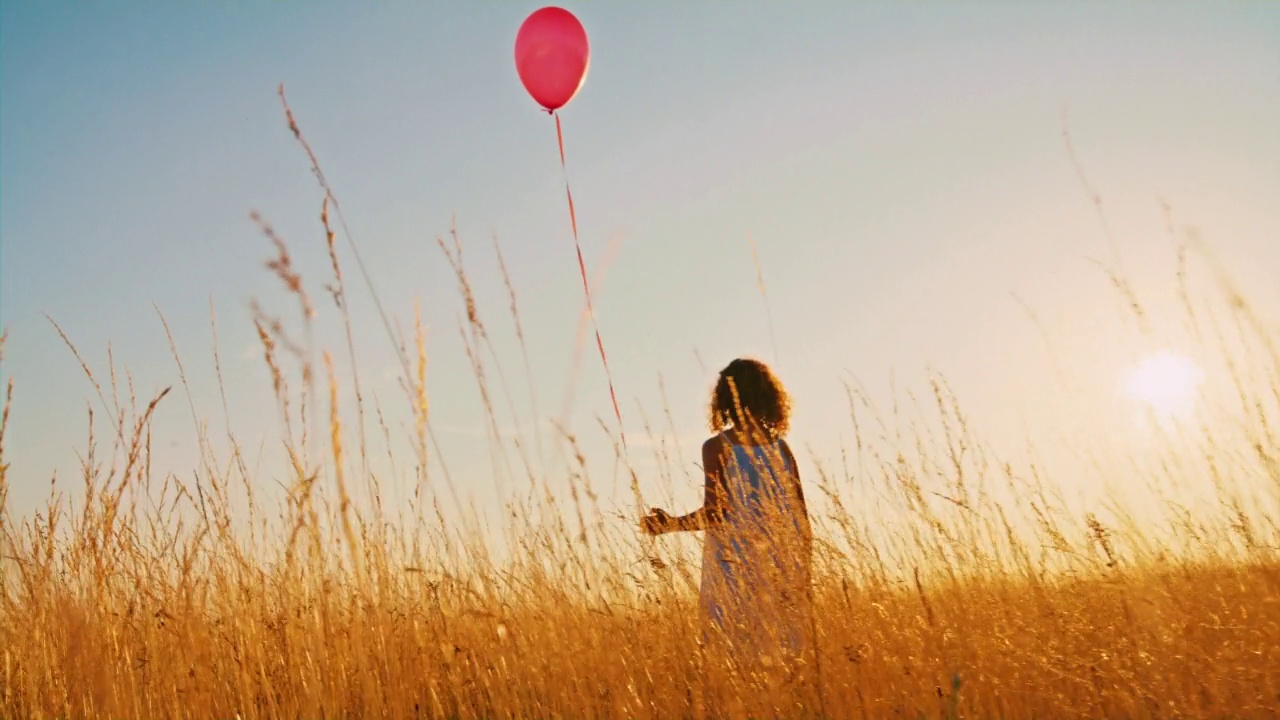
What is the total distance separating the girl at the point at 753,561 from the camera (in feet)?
7.39

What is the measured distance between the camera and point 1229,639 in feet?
6.66

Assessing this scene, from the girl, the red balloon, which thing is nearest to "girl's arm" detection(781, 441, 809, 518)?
the girl

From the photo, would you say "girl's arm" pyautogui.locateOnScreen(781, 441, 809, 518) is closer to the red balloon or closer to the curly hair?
the curly hair

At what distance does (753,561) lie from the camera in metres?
2.59

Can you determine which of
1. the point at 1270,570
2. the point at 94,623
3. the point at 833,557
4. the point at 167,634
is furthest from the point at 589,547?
the point at 1270,570

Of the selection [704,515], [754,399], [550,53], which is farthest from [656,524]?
[550,53]

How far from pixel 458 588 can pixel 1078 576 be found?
1.92m

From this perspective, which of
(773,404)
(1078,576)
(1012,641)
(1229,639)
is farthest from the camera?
(773,404)

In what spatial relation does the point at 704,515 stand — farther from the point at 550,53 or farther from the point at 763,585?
the point at 550,53

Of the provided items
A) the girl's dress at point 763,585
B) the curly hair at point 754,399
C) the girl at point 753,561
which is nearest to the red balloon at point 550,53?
the curly hair at point 754,399

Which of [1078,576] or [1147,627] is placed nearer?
[1147,627]

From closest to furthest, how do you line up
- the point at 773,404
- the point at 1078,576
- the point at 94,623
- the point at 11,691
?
the point at 1078,576, the point at 94,623, the point at 11,691, the point at 773,404

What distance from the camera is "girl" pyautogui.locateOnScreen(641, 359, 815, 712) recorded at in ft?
7.39

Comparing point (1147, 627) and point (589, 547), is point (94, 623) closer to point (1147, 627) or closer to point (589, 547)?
point (589, 547)
